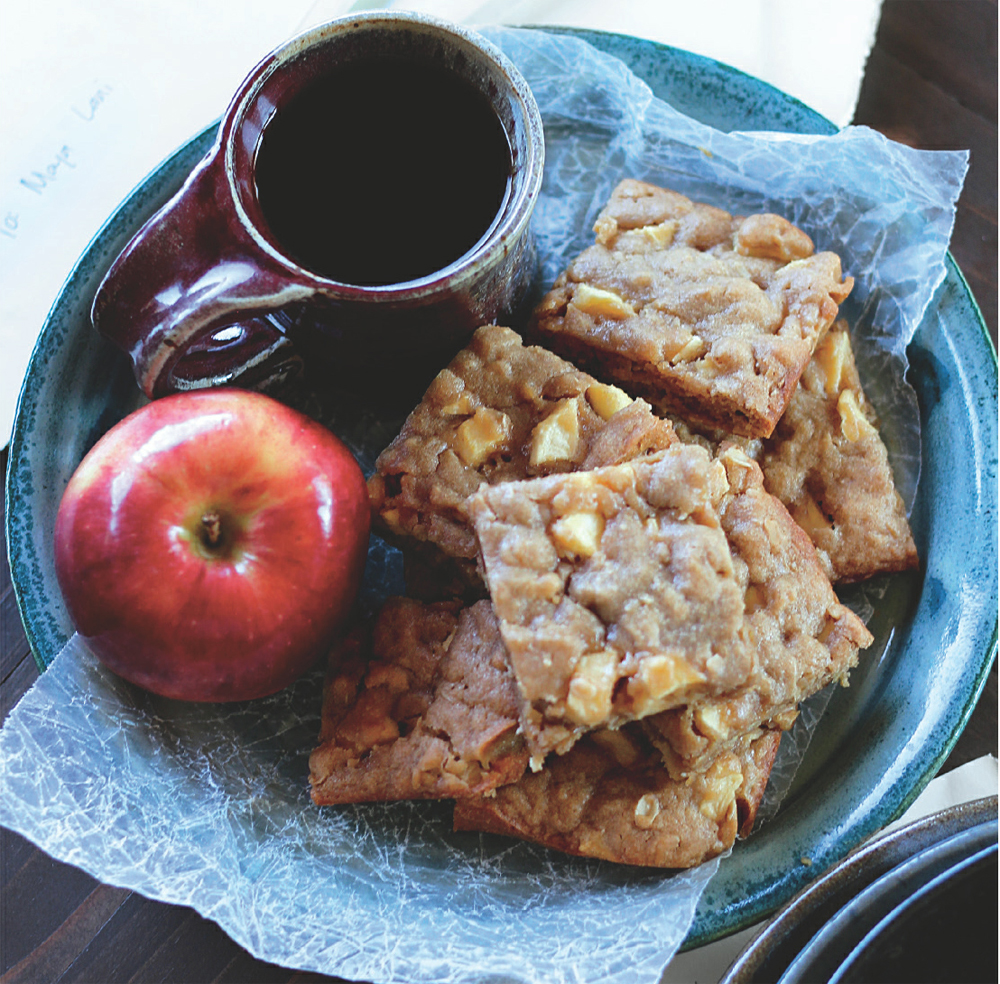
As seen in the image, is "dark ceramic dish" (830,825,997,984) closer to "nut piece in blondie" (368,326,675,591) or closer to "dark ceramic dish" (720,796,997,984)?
"dark ceramic dish" (720,796,997,984)

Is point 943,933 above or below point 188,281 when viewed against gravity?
below

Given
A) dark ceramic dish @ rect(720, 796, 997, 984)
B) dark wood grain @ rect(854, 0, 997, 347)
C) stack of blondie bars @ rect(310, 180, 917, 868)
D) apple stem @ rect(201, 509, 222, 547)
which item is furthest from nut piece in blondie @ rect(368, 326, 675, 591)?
dark wood grain @ rect(854, 0, 997, 347)

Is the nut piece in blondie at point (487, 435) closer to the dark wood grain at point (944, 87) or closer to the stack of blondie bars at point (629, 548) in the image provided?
the stack of blondie bars at point (629, 548)

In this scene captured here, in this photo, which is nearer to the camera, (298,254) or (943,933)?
(943,933)

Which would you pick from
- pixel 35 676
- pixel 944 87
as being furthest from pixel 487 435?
pixel 944 87

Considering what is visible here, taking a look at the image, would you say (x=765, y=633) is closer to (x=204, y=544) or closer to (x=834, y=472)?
(x=834, y=472)

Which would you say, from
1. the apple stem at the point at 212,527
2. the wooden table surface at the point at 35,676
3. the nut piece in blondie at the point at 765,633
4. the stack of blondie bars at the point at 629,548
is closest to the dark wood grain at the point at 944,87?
the wooden table surface at the point at 35,676
